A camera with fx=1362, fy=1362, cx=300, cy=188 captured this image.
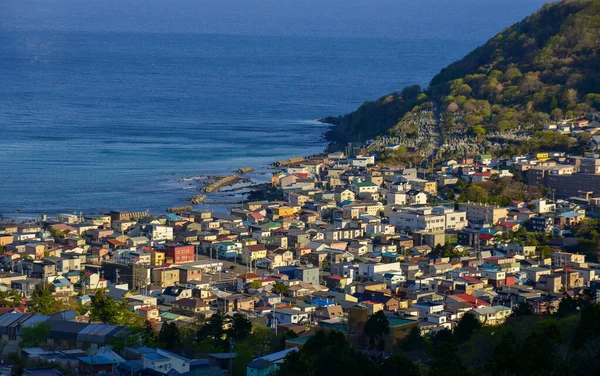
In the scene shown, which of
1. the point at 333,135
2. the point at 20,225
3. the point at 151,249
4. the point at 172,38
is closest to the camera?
the point at 151,249

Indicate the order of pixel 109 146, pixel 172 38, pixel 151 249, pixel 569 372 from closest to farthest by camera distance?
1. pixel 569 372
2. pixel 151 249
3. pixel 109 146
4. pixel 172 38

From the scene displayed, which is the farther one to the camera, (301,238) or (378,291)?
(301,238)

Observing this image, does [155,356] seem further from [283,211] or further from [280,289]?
[283,211]

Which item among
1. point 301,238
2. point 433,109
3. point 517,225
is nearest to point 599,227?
point 517,225

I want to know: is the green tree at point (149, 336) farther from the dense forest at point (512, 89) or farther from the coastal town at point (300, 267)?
the dense forest at point (512, 89)

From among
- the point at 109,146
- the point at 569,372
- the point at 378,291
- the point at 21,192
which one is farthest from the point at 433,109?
the point at 569,372

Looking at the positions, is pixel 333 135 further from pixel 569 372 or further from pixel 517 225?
pixel 569 372

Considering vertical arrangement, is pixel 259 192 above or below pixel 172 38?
below

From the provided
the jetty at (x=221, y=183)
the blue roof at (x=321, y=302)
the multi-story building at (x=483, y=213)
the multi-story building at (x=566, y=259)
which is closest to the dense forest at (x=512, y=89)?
the jetty at (x=221, y=183)
